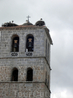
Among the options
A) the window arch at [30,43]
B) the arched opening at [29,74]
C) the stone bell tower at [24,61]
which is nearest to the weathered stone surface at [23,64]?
the stone bell tower at [24,61]

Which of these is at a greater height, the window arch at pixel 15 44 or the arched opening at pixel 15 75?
the window arch at pixel 15 44

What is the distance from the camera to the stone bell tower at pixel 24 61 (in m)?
50.3

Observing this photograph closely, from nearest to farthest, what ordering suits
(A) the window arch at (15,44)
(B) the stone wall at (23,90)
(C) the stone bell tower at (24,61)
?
(B) the stone wall at (23,90) → (C) the stone bell tower at (24,61) → (A) the window arch at (15,44)

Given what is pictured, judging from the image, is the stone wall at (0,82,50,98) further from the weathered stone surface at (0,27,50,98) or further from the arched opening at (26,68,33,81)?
the arched opening at (26,68,33,81)

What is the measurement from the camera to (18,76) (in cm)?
5125

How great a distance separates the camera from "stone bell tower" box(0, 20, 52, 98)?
5034 cm

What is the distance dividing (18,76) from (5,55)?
10.0 ft

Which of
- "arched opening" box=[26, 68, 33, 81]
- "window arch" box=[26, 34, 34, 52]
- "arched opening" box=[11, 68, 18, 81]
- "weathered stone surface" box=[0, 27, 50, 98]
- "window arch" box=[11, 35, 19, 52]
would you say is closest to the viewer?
"weathered stone surface" box=[0, 27, 50, 98]

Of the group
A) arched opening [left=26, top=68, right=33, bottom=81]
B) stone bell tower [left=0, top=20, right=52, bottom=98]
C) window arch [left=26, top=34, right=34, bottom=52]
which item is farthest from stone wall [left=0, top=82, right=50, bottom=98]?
window arch [left=26, top=34, right=34, bottom=52]

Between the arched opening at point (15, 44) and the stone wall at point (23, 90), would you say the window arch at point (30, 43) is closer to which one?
the arched opening at point (15, 44)

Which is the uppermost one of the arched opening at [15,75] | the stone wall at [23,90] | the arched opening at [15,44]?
the arched opening at [15,44]

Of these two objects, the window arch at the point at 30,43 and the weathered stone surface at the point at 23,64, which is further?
the window arch at the point at 30,43

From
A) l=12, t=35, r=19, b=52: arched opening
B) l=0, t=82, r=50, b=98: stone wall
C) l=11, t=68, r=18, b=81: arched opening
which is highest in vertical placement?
l=12, t=35, r=19, b=52: arched opening

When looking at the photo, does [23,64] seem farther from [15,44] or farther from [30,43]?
[15,44]
